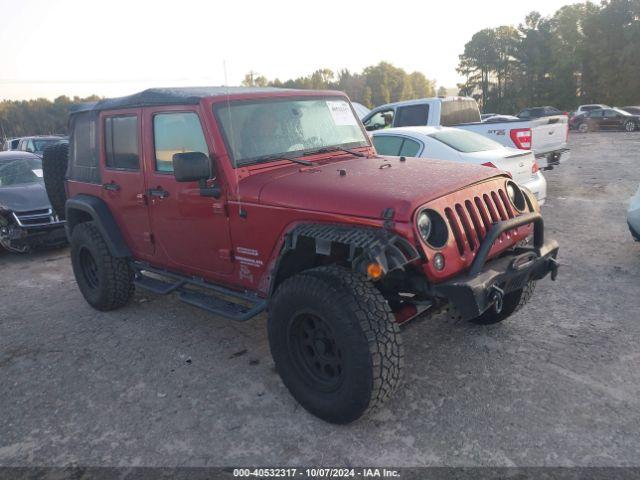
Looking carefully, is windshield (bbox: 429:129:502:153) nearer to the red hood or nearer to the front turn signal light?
the red hood

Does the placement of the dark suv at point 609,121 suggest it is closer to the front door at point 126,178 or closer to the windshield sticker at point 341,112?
the windshield sticker at point 341,112

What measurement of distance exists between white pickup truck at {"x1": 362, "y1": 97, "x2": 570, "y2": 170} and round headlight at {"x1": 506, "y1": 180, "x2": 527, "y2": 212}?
13.8 feet

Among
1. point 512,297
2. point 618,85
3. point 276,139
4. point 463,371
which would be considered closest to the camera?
point 463,371

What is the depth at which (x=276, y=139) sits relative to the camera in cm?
392

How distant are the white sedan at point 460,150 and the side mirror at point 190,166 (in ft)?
13.2

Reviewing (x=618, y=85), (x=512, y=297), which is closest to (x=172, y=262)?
(x=512, y=297)

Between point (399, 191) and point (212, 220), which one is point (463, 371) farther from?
point (212, 220)

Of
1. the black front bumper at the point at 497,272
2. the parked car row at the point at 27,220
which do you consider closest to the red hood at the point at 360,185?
the black front bumper at the point at 497,272

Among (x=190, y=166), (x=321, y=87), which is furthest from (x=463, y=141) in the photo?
(x=321, y=87)

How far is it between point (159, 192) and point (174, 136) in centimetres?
48

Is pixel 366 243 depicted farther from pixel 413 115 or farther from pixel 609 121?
pixel 609 121

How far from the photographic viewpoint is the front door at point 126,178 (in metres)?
4.43

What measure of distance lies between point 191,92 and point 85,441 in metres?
2.61

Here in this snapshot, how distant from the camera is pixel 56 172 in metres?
5.83
